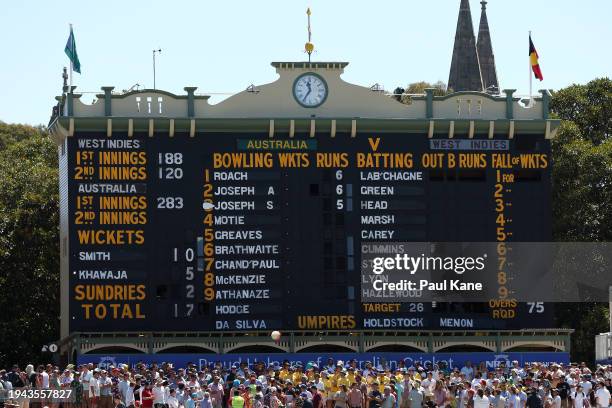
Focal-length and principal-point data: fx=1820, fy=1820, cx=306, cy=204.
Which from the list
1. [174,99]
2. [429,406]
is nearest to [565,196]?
[174,99]

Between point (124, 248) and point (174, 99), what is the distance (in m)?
4.87

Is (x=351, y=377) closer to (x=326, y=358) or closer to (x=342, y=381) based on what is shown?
(x=342, y=381)

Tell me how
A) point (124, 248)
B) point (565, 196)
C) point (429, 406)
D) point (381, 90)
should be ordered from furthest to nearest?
1. point (565, 196)
2. point (381, 90)
3. point (124, 248)
4. point (429, 406)

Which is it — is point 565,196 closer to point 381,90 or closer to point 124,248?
point 381,90

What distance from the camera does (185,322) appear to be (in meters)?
52.8

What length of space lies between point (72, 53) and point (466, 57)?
4522cm

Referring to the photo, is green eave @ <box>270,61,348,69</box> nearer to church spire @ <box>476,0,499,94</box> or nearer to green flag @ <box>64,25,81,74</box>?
green flag @ <box>64,25,81,74</box>

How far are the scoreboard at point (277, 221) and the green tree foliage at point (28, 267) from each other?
17.9 meters

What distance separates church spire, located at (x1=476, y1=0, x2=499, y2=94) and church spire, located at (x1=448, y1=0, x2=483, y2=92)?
4791mm

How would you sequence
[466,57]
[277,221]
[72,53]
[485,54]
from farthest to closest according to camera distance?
[485,54] < [466,57] < [72,53] < [277,221]

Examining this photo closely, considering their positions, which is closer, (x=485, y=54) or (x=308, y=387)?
(x=308, y=387)

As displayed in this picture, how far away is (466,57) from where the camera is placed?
9869cm

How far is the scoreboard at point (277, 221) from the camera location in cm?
5244

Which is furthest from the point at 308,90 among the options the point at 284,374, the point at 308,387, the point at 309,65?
the point at 308,387
